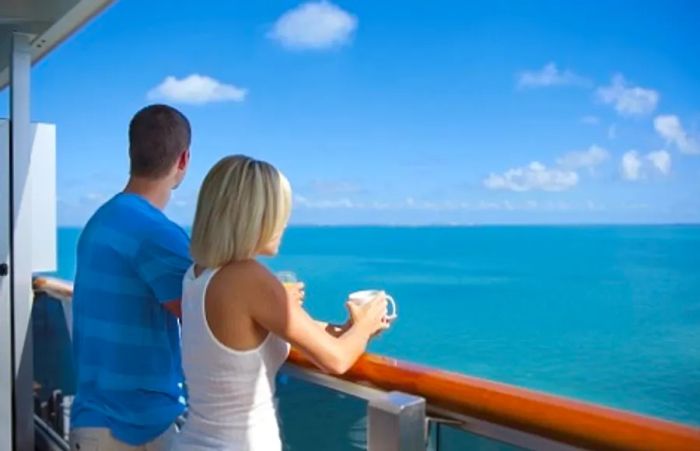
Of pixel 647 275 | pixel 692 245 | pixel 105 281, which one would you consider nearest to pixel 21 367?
pixel 105 281

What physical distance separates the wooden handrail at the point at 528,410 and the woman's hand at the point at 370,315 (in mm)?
65

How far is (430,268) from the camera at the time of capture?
110ft

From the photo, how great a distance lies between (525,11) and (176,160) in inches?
1591

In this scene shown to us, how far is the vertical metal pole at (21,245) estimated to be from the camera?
10.3 feet

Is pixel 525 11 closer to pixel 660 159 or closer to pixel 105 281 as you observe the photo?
pixel 660 159

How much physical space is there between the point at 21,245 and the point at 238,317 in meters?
2.43

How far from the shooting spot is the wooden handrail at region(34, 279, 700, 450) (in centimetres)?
88

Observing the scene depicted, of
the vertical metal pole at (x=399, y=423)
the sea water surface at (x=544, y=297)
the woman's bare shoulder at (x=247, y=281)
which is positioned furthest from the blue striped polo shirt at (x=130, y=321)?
the sea water surface at (x=544, y=297)

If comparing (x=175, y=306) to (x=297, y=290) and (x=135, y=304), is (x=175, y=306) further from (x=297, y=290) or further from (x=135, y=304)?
(x=297, y=290)

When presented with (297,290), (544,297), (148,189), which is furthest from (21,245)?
(544,297)

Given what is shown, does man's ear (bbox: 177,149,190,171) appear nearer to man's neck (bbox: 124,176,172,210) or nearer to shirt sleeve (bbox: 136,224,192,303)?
man's neck (bbox: 124,176,172,210)

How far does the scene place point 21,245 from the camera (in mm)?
3166

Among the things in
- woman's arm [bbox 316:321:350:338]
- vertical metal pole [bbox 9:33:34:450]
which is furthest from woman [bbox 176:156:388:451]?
vertical metal pole [bbox 9:33:34:450]

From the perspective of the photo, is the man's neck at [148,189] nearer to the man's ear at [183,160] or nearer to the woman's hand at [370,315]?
the man's ear at [183,160]
